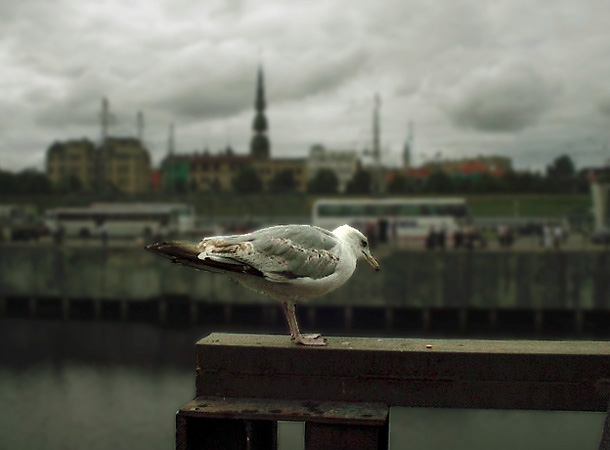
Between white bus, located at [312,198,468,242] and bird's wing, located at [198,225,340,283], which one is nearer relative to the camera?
bird's wing, located at [198,225,340,283]

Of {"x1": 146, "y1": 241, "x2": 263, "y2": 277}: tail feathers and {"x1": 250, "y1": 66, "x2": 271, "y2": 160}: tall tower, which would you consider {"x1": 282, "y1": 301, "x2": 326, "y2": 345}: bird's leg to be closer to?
{"x1": 146, "y1": 241, "x2": 263, "y2": 277}: tail feathers

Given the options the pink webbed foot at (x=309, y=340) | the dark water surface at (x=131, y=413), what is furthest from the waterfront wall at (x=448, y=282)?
the pink webbed foot at (x=309, y=340)

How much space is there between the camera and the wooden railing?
3680 millimetres

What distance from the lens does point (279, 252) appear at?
432 centimetres

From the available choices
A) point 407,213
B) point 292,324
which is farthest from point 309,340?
point 407,213

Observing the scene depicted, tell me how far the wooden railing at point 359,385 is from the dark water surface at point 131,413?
1481cm

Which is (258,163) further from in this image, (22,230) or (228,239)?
(228,239)

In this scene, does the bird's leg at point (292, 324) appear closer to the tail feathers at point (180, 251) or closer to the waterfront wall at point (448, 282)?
the tail feathers at point (180, 251)

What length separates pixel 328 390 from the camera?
381 cm

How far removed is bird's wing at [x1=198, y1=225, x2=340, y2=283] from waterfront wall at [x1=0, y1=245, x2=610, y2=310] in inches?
1006

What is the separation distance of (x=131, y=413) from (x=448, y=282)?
1601cm

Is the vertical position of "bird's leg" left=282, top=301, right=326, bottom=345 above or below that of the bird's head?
below

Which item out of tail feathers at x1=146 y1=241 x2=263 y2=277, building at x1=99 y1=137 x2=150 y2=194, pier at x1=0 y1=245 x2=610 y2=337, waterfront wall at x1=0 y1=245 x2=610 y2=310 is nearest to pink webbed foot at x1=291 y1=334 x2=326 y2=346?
tail feathers at x1=146 y1=241 x2=263 y2=277

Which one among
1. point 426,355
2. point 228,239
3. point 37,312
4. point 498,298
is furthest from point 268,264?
point 37,312
